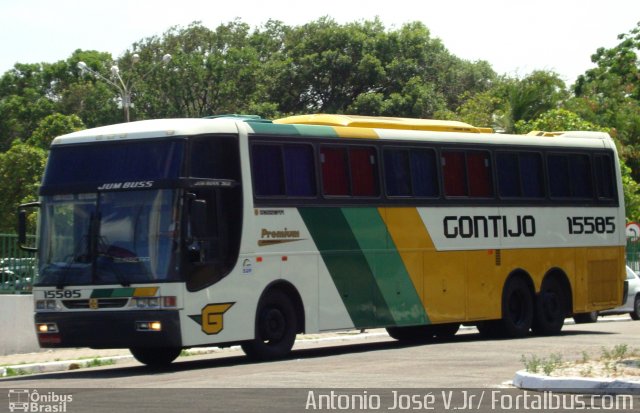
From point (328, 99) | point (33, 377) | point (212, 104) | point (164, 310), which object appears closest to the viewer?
point (164, 310)

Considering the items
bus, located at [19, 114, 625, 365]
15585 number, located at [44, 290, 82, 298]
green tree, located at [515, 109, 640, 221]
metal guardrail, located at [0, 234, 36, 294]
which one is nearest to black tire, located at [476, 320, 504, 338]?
bus, located at [19, 114, 625, 365]

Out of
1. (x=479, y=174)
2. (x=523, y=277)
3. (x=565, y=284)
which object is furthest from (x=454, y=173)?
(x=565, y=284)

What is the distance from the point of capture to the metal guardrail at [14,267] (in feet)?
73.5

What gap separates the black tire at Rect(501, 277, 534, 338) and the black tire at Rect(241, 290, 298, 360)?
5153 mm

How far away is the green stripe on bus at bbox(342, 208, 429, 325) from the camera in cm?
2023

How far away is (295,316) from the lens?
19141 millimetres

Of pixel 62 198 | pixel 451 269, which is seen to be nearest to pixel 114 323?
pixel 62 198

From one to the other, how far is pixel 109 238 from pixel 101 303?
2.78 ft

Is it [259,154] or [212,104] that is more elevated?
[212,104]

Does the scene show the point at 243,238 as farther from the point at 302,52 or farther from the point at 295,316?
the point at 302,52

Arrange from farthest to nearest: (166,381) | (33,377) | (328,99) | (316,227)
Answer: (328,99), (316,227), (33,377), (166,381)

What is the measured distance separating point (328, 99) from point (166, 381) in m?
56.2

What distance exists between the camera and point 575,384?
12.9 meters

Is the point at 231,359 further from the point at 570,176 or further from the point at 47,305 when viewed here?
the point at 570,176
